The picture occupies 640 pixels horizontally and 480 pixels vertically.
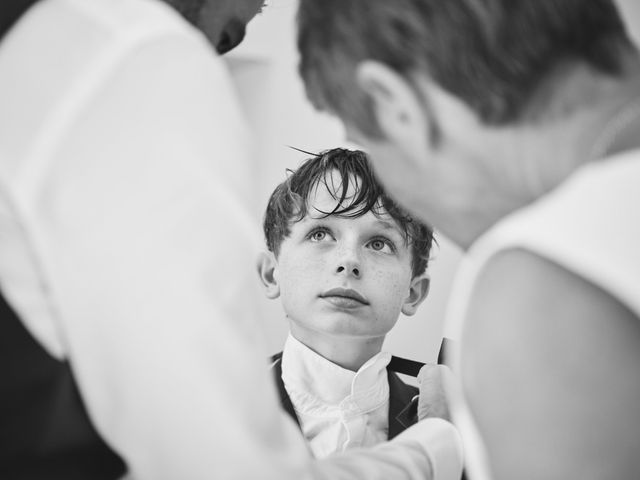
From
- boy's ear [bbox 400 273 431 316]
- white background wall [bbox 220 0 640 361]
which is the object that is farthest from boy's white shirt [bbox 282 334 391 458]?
white background wall [bbox 220 0 640 361]

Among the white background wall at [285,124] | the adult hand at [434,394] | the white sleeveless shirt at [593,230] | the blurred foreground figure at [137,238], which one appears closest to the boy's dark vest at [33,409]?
the blurred foreground figure at [137,238]

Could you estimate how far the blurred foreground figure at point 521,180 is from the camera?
1.44 feet

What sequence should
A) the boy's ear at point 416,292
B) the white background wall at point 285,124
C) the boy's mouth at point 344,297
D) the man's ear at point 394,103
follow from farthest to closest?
the white background wall at point 285,124 < the boy's ear at point 416,292 < the boy's mouth at point 344,297 < the man's ear at point 394,103

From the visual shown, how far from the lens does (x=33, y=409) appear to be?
56 cm

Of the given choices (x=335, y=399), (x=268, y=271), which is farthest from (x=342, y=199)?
(x=335, y=399)

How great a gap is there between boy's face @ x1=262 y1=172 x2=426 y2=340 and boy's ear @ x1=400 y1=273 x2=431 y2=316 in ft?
0.07

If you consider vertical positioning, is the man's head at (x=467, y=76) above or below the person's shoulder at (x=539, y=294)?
above

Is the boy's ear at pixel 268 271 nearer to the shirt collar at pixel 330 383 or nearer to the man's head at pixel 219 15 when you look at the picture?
the shirt collar at pixel 330 383

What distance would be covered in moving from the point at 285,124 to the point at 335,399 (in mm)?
596

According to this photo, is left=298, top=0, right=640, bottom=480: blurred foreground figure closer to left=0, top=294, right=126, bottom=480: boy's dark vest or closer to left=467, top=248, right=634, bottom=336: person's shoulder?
left=467, top=248, right=634, bottom=336: person's shoulder

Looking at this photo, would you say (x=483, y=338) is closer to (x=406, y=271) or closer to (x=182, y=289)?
(x=182, y=289)

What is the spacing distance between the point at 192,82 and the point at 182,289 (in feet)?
0.46

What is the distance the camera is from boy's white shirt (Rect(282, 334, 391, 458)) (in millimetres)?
1078

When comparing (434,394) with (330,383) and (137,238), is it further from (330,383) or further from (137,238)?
(137,238)
